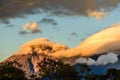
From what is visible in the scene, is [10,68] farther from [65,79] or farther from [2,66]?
[65,79]

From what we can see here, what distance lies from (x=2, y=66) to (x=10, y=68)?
3813 mm

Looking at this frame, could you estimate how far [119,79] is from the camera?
19812 centimetres

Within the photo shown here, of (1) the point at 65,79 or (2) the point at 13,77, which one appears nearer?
(2) the point at 13,77

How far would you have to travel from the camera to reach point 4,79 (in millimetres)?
183375

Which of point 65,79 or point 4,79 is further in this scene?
point 65,79

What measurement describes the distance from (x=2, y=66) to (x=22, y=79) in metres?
11.1

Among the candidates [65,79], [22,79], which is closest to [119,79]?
[65,79]

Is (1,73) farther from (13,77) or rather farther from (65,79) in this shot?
(65,79)

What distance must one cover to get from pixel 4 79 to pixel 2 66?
481 inches

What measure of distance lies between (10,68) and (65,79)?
2578 centimetres

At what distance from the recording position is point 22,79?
627 ft

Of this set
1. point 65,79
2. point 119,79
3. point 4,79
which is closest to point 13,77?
point 4,79

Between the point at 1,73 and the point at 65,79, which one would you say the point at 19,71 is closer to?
the point at 1,73

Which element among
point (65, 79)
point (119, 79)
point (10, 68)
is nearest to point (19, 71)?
point (10, 68)
